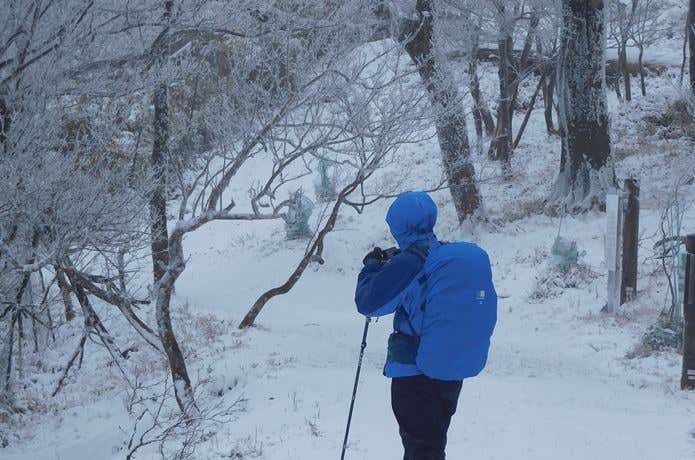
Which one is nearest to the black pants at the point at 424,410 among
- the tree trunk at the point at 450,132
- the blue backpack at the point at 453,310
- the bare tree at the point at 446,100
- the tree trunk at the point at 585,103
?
the blue backpack at the point at 453,310

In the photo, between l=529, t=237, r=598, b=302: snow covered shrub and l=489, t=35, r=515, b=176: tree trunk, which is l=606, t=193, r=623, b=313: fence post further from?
l=489, t=35, r=515, b=176: tree trunk

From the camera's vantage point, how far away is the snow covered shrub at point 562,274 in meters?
12.4

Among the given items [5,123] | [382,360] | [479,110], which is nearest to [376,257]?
[5,123]

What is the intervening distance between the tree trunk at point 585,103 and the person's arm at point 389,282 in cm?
1214

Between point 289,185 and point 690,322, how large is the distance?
19608 millimetres

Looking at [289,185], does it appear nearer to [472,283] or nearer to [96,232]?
[96,232]

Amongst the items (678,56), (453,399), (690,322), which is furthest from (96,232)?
(678,56)

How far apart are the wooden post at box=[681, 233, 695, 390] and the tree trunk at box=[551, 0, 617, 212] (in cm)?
838

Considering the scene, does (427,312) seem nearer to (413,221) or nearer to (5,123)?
(413,221)

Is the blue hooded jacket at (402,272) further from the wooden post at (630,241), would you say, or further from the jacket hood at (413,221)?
the wooden post at (630,241)

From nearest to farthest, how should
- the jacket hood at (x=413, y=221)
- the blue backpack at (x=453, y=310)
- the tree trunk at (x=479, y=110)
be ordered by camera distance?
1. the blue backpack at (x=453, y=310)
2. the jacket hood at (x=413, y=221)
3. the tree trunk at (x=479, y=110)

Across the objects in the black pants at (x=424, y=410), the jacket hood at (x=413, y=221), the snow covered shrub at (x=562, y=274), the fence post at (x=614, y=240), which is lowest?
the snow covered shrub at (x=562, y=274)

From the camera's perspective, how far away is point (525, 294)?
42.9 ft

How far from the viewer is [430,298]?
364cm
